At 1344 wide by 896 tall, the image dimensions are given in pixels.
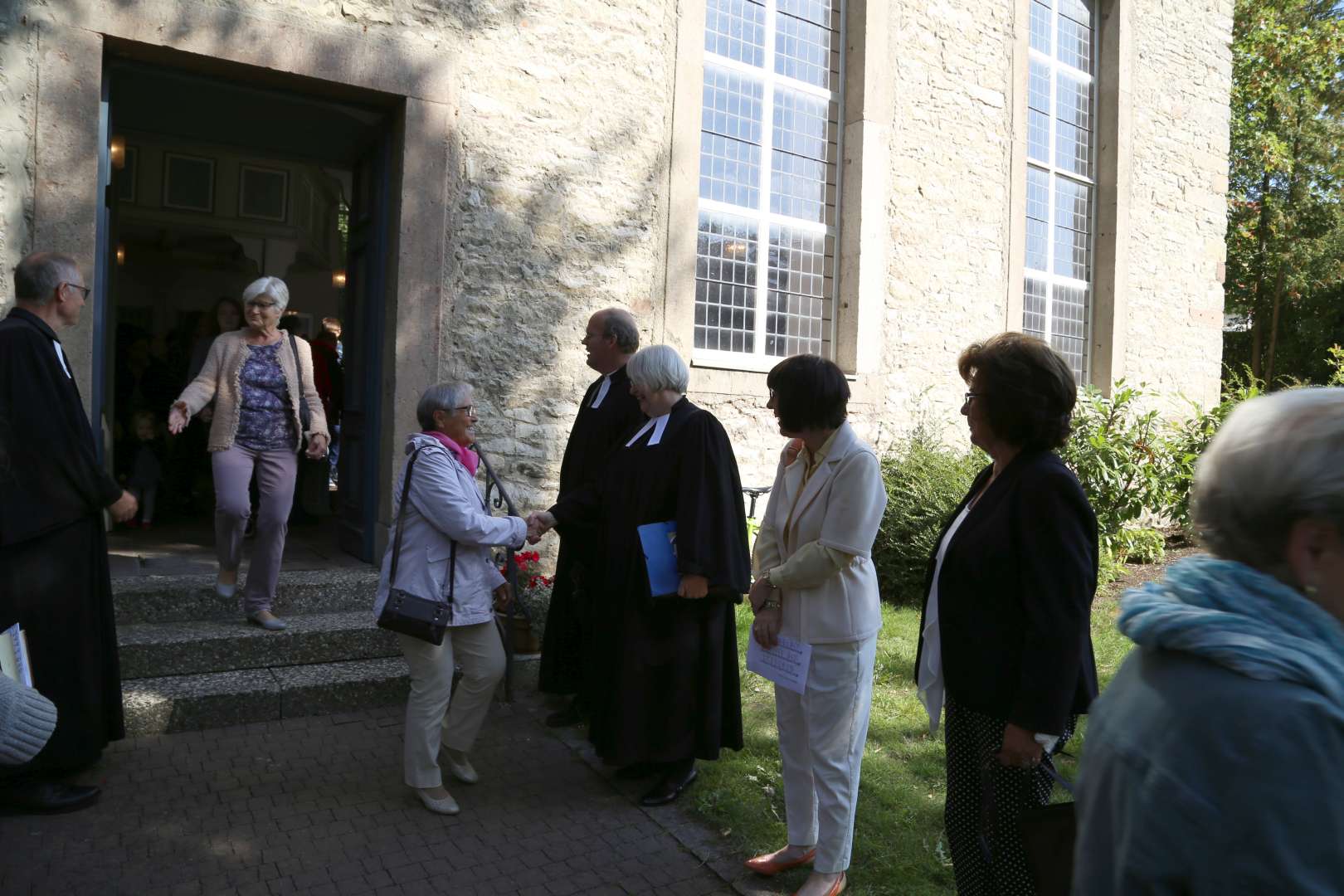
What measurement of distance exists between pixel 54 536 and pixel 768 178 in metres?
6.30

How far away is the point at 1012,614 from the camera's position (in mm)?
→ 2422

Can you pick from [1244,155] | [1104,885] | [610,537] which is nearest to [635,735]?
[610,537]

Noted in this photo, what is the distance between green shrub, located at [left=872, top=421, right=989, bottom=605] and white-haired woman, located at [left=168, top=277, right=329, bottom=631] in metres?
4.53

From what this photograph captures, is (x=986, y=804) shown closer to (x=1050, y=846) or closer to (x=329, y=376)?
(x=1050, y=846)

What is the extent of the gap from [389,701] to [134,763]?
1240 mm

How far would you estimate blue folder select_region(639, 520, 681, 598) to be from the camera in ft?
12.6

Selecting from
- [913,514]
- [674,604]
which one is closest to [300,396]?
[674,604]

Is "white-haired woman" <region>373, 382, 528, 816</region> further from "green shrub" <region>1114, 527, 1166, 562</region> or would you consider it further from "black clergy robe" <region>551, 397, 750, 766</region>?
"green shrub" <region>1114, 527, 1166, 562</region>

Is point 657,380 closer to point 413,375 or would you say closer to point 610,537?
point 610,537

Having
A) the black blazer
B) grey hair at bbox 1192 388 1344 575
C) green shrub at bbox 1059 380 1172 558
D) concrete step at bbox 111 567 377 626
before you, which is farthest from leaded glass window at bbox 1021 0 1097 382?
grey hair at bbox 1192 388 1344 575

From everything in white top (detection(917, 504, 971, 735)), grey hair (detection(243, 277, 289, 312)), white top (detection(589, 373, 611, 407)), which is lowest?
white top (detection(917, 504, 971, 735))

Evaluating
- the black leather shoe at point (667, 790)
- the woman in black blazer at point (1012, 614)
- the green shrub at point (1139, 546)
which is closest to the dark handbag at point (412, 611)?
the black leather shoe at point (667, 790)

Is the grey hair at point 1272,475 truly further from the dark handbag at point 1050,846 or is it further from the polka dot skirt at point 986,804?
the polka dot skirt at point 986,804

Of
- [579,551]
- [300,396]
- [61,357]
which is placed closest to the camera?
[61,357]
